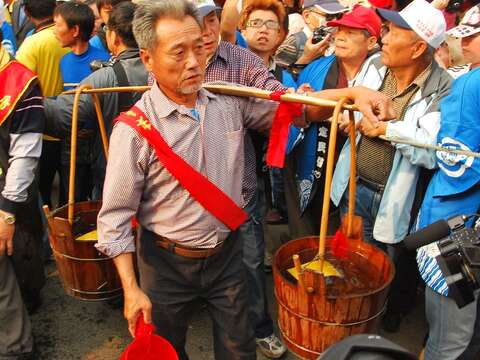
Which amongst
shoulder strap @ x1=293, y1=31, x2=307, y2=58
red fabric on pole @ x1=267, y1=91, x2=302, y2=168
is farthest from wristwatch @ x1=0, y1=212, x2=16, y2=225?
shoulder strap @ x1=293, y1=31, x2=307, y2=58

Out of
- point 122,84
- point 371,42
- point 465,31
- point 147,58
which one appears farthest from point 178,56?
point 371,42

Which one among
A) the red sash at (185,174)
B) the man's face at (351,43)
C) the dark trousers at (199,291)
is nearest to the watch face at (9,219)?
the dark trousers at (199,291)

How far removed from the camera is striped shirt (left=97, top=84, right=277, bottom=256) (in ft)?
7.11

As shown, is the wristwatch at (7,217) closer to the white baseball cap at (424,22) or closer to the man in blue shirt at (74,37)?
the man in blue shirt at (74,37)

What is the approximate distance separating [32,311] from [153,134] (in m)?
2.51

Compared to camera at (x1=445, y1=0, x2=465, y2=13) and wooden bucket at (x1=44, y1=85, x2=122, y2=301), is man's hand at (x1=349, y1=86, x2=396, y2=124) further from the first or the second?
camera at (x1=445, y1=0, x2=465, y2=13)

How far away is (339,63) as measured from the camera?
12.6ft

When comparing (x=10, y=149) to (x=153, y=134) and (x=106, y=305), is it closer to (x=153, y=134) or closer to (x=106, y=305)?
(x=153, y=134)

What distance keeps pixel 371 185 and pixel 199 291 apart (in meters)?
1.42

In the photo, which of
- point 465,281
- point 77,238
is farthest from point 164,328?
point 465,281

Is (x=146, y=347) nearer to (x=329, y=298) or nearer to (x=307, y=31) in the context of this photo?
(x=329, y=298)

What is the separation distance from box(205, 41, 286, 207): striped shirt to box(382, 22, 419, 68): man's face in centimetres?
71

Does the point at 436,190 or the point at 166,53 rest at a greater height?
the point at 166,53

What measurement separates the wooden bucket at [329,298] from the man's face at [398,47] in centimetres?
118
